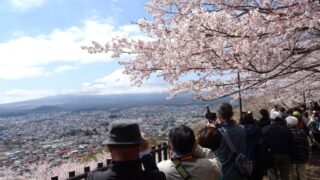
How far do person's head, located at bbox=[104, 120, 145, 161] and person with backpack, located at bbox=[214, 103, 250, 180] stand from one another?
2.20 m

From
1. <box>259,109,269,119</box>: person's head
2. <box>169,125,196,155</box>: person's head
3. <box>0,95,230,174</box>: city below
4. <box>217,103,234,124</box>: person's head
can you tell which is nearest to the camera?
<box>169,125,196,155</box>: person's head

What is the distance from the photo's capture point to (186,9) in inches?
266

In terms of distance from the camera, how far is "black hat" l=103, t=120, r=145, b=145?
2.57 metres

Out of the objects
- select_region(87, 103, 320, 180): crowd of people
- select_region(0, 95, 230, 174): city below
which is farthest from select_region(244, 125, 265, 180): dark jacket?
select_region(0, 95, 230, 174): city below

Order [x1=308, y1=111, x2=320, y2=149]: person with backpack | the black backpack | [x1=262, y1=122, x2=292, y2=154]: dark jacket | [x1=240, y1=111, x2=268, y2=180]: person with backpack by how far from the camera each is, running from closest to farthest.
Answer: the black backpack
[x1=240, y1=111, x2=268, y2=180]: person with backpack
[x1=262, y1=122, x2=292, y2=154]: dark jacket
[x1=308, y1=111, x2=320, y2=149]: person with backpack

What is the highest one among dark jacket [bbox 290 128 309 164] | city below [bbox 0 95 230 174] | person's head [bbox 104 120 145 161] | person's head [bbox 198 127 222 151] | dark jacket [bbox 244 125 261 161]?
person's head [bbox 104 120 145 161]

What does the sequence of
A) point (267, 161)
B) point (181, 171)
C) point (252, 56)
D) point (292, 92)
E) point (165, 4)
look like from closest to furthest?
1. point (181, 171)
2. point (267, 161)
3. point (252, 56)
4. point (165, 4)
5. point (292, 92)

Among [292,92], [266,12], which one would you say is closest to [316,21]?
[266,12]

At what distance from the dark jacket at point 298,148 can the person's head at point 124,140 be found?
15.8ft

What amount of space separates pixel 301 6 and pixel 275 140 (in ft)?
7.70

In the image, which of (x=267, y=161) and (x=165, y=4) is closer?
(x=267, y=161)

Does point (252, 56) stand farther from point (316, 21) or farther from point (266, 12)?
point (316, 21)

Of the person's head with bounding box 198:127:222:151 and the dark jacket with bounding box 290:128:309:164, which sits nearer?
the person's head with bounding box 198:127:222:151

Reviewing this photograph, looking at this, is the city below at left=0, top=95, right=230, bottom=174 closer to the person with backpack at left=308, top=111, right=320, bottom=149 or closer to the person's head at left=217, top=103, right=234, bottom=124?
the person's head at left=217, top=103, right=234, bottom=124
